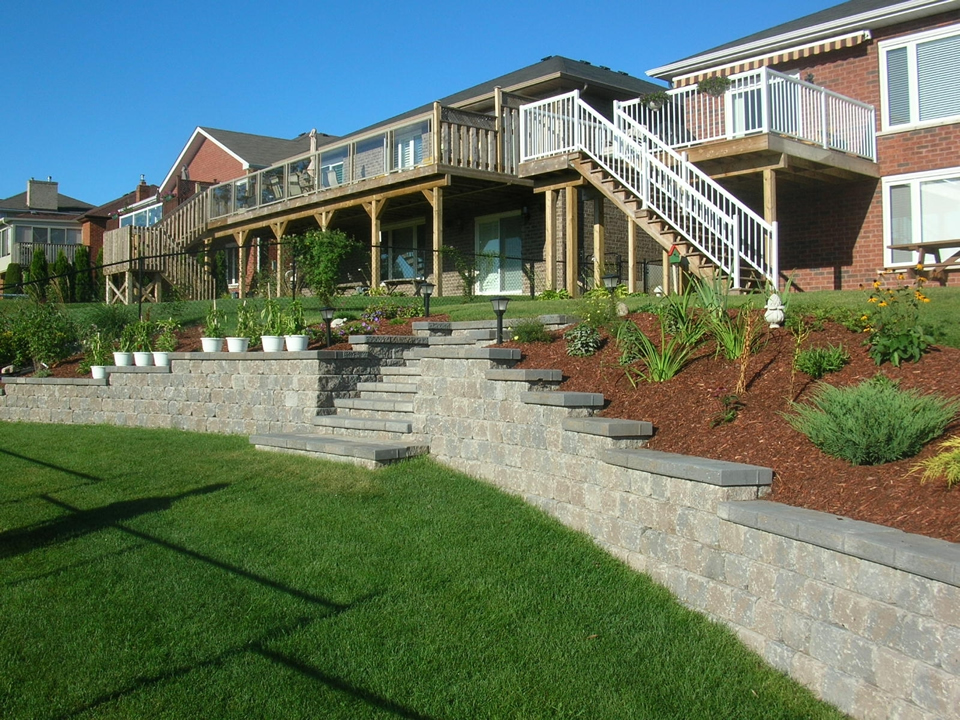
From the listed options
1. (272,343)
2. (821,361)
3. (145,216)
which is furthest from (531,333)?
(145,216)

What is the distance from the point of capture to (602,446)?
5.77 m

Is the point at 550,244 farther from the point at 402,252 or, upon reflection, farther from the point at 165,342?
the point at 402,252

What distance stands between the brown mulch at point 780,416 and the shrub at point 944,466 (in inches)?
1.8

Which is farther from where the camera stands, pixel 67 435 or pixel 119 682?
pixel 67 435

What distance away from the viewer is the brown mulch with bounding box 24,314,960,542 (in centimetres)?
426

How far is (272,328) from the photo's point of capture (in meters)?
11.0

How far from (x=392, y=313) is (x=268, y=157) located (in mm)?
23628

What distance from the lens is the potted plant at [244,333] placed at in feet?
35.0

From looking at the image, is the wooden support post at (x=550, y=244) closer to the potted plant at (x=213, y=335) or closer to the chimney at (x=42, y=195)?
the potted plant at (x=213, y=335)

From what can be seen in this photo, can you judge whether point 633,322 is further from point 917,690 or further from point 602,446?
point 917,690

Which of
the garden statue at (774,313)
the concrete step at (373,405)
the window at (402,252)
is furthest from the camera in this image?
the window at (402,252)

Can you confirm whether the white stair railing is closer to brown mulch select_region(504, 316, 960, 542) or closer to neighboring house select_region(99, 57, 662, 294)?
neighboring house select_region(99, 57, 662, 294)

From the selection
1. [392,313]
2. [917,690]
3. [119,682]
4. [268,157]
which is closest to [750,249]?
[392,313]

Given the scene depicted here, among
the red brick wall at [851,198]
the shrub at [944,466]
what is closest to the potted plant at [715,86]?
the red brick wall at [851,198]
